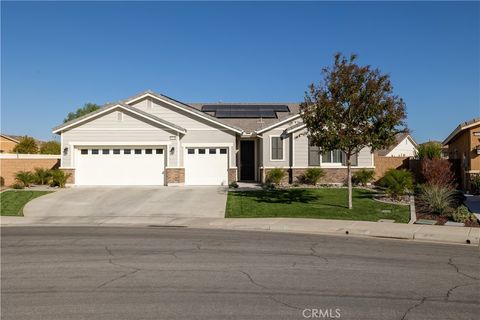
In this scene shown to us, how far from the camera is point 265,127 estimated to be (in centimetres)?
2839

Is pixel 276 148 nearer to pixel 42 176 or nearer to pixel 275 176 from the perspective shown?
pixel 275 176

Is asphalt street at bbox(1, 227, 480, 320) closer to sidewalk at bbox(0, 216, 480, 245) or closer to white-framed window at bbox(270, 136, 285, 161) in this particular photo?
sidewalk at bbox(0, 216, 480, 245)

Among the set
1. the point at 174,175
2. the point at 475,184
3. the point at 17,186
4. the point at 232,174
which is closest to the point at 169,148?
the point at 174,175

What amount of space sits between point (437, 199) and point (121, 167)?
55.3 feet

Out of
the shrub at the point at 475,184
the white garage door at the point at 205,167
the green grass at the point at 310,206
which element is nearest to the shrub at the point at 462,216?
the green grass at the point at 310,206

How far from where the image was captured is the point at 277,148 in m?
28.5

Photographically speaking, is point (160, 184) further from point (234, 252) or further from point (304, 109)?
point (234, 252)

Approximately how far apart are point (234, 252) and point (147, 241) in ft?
9.10

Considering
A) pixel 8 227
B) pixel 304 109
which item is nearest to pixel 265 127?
pixel 304 109

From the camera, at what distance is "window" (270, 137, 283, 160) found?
93.4 feet

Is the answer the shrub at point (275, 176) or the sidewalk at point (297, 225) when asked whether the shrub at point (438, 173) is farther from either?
the shrub at point (275, 176)

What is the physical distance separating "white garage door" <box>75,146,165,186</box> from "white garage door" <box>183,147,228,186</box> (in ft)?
5.08

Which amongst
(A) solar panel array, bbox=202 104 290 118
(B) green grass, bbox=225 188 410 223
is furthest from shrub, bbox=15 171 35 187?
(A) solar panel array, bbox=202 104 290 118

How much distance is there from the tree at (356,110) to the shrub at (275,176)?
29.5ft
